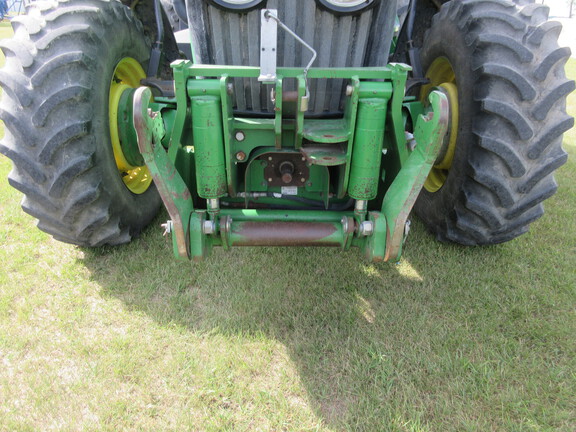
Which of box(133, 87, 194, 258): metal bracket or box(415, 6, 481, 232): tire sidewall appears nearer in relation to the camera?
box(133, 87, 194, 258): metal bracket

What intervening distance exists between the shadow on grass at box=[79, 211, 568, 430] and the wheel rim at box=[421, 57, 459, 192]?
1.47 ft

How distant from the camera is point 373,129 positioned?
2.12m

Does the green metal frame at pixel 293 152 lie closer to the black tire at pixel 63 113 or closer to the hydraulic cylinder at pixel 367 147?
the hydraulic cylinder at pixel 367 147

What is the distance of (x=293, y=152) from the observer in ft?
7.95

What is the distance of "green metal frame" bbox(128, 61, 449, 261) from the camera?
206 centimetres

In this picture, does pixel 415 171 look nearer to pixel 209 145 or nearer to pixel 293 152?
pixel 293 152

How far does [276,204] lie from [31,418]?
1667 millimetres

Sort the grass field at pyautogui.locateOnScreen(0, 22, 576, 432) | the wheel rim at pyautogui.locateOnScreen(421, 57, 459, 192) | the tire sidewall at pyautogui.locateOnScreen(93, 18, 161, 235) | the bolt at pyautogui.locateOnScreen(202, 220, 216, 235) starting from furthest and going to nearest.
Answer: the wheel rim at pyautogui.locateOnScreen(421, 57, 459, 192)
the tire sidewall at pyautogui.locateOnScreen(93, 18, 161, 235)
the bolt at pyautogui.locateOnScreen(202, 220, 216, 235)
the grass field at pyautogui.locateOnScreen(0, 22, 576, 432)

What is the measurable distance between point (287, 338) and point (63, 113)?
69.3 inches

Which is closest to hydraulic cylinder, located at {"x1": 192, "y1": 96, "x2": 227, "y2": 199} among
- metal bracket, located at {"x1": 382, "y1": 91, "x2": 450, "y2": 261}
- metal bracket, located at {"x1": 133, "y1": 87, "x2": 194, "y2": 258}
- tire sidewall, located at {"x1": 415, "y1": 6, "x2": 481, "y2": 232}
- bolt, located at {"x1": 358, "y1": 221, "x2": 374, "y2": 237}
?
metal bracket, located at {"x1": 133, "y1": 87, "x2": 194, "y2": 258}

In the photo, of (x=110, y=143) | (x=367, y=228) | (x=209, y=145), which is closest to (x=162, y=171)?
(x=209, y=145)

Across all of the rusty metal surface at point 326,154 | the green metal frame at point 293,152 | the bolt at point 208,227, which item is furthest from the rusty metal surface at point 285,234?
the rusty metal surface at point 326,154

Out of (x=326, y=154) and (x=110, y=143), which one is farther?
(x=110, y=143)

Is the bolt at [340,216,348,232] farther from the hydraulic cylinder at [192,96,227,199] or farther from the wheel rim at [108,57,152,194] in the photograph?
the wheel rim at [108,57,152,194]
